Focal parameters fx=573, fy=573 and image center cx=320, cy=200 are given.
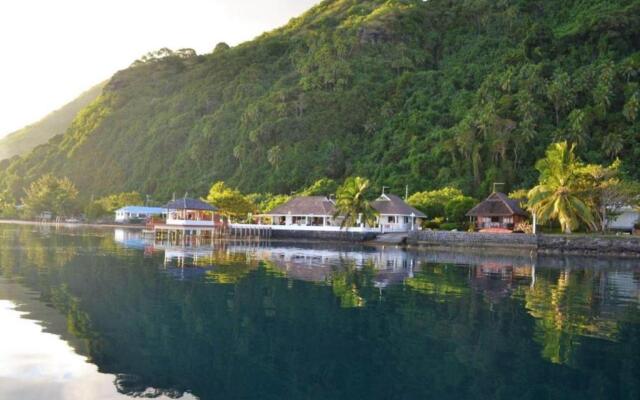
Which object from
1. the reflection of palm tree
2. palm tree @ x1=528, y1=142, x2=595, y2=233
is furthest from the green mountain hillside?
the reflection of palm tree

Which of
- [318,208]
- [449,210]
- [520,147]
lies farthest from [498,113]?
[318,208]

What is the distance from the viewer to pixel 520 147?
8781 cm

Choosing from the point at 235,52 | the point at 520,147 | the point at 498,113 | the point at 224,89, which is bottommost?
the point at 520,147

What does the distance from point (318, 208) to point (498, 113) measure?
36.3 m

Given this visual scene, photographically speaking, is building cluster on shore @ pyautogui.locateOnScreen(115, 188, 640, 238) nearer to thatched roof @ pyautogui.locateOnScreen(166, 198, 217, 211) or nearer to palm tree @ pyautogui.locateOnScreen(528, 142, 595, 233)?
thatched roof @ pyautogui.locateOnScreen(166, 198, 217, 211)

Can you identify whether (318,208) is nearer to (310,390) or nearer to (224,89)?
(310,390)

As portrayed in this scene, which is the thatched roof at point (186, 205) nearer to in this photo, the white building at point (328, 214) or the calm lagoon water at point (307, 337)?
the white building at point (328, 214)

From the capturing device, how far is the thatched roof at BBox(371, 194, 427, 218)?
7188 cm

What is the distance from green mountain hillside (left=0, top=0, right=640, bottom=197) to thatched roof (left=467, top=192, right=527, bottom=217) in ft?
54.9

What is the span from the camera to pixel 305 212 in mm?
77250

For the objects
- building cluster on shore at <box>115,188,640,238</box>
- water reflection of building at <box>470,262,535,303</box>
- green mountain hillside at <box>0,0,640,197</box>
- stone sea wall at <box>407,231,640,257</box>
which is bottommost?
water reflection of building at <box>470,262,535,303</box>

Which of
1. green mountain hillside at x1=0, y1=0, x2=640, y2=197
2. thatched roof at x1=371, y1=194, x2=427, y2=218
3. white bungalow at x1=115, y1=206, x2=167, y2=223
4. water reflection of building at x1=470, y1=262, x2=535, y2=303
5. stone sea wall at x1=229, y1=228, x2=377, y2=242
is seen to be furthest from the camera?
white bungalow at x1=115, y1=206, x2=167, y2=223

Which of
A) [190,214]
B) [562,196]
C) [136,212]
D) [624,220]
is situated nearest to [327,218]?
[190,214]

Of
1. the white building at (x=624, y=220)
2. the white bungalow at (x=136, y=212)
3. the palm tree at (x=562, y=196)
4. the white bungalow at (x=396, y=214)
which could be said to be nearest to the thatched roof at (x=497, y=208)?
the palm tree at (x=562, y=196)
